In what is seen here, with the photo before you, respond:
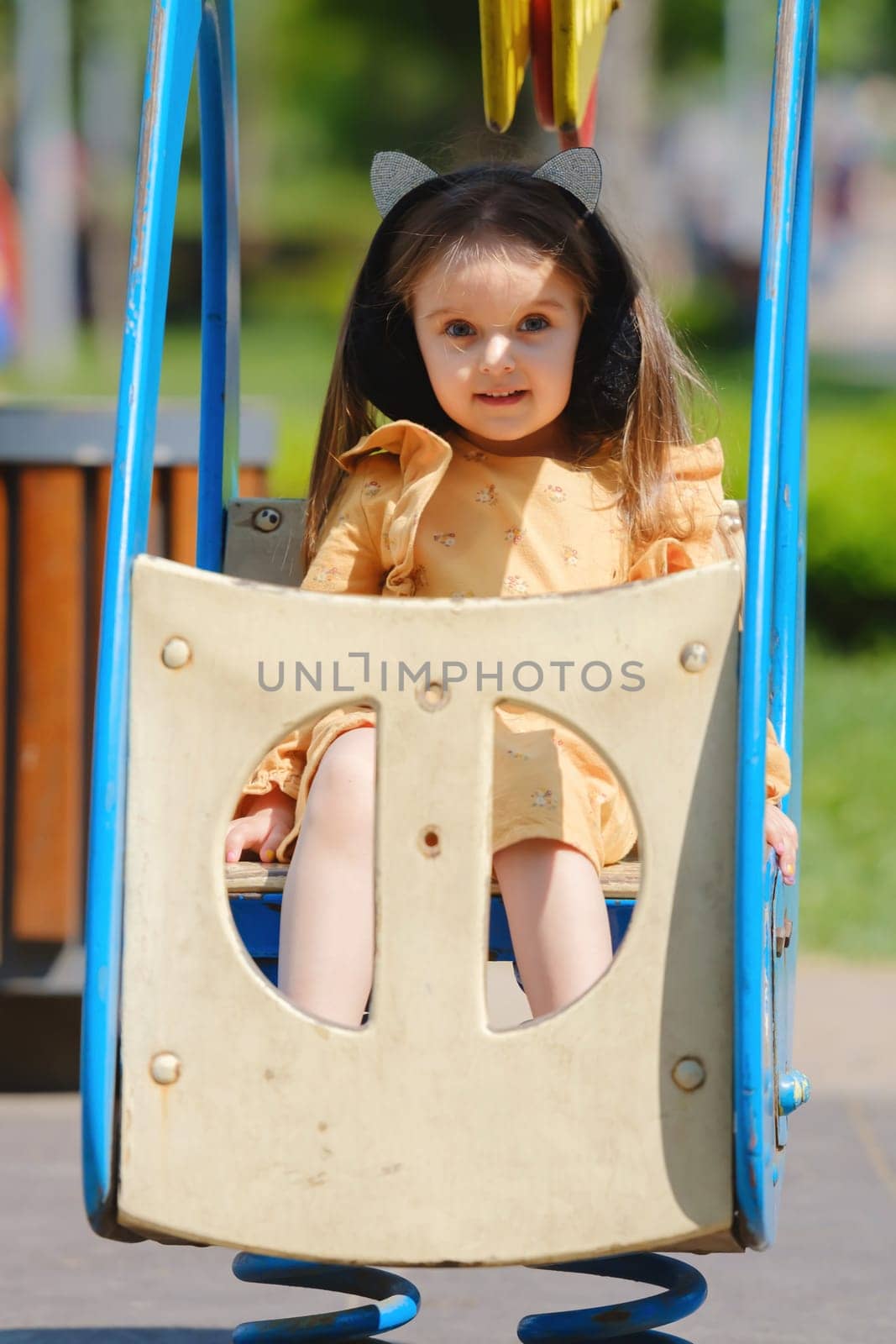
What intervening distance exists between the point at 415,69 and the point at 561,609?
31700mm

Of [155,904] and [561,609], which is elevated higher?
[561,609]

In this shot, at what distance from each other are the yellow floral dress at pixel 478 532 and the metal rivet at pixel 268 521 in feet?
0.66

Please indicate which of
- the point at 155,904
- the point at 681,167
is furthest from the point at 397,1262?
the point at 681,167

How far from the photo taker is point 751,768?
5.77ft

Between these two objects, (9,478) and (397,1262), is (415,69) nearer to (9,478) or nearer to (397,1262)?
(9,478)

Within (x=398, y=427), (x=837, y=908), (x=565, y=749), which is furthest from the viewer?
(x=837, y=908)

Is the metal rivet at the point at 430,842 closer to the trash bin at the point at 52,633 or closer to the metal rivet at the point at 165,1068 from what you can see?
the metal rivet at the point at 165,1068

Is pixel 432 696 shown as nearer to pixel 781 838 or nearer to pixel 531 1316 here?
pixel 781 838

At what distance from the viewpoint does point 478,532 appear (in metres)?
2.37

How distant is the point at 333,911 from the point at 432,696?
265 mm

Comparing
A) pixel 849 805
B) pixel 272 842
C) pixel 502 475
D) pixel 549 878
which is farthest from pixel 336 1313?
pixel 849 805

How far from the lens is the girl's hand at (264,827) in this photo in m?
2.18

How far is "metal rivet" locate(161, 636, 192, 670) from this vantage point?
1.88 meters

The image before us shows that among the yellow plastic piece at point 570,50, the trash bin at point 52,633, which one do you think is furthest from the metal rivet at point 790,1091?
the trash bin at point 52,633
